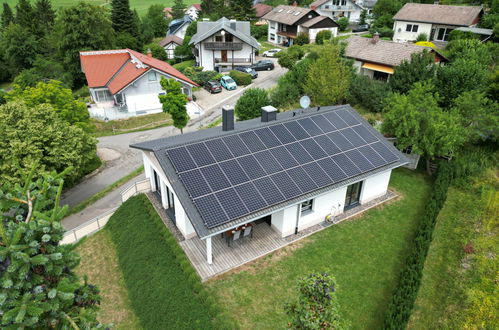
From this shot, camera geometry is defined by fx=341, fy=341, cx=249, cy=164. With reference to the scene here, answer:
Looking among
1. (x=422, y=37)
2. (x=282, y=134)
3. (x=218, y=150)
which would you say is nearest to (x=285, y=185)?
(x=282, y=134)

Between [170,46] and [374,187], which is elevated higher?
[374,187]

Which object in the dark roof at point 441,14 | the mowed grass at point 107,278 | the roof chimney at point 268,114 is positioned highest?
the dark roof at point 441,14

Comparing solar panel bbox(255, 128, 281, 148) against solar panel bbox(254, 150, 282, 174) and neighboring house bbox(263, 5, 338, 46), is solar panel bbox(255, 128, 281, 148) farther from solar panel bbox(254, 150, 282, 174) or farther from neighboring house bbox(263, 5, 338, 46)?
neighboring house bbox(263, 5, 338, 46)

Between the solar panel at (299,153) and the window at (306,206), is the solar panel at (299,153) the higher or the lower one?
the higher one

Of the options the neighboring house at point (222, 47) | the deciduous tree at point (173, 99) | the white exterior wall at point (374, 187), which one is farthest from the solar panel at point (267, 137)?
the neighboring house at point (222, 47)

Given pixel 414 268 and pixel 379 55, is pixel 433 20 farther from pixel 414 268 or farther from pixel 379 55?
pixel 414 268

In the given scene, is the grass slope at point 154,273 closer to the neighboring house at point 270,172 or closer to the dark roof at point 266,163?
the neighboring house at point 270,172
